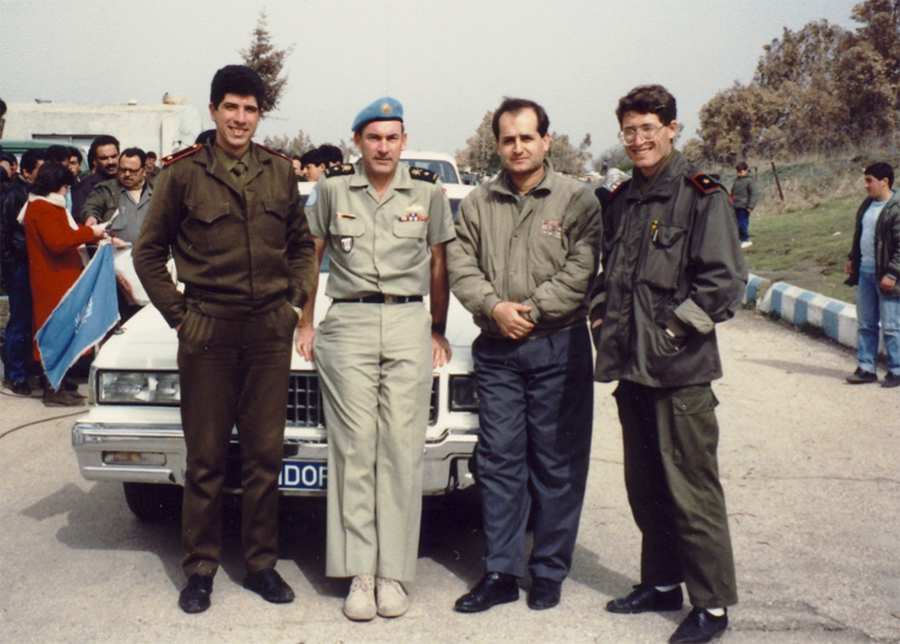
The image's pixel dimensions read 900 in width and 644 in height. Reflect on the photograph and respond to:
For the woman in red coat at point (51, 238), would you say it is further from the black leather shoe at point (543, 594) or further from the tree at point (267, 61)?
the tree at point (267, 61)

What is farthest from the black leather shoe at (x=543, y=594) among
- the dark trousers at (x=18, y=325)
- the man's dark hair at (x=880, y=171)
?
the man's dark hair at (x=880, y=171)

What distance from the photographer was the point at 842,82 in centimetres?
3797

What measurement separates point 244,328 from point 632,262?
158cm

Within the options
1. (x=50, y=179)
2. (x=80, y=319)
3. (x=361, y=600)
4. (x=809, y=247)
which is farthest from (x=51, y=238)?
(x=809, y=247)

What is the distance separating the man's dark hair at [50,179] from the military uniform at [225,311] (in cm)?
398

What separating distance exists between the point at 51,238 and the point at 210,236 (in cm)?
413

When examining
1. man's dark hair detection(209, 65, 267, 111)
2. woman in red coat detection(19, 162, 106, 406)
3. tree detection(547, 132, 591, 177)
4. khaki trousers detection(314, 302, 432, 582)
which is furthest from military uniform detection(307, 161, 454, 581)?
tree detection(547, 132, 591, 177)

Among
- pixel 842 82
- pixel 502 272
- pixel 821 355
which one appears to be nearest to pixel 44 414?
pixel 502 272

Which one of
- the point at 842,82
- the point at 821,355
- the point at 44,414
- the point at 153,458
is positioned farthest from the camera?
the point at 842,82

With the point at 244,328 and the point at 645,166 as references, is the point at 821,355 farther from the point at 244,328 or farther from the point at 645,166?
the point at 244,328

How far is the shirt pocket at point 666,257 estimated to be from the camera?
3658 millimetres

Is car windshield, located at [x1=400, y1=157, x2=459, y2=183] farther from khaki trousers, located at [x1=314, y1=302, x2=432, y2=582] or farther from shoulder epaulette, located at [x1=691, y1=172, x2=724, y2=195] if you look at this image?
shoulder epaulette, located at [x1=691, y1=172, x2=724, y2=195]

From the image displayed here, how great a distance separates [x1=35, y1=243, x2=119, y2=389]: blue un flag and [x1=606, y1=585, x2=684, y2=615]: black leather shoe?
4276 mm

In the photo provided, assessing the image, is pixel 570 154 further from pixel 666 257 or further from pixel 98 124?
pixel 666 257
